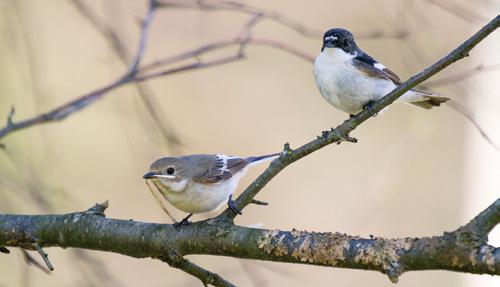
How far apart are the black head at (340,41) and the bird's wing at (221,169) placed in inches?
31.6

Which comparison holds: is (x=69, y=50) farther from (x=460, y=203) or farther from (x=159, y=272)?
(x=460, y=203)

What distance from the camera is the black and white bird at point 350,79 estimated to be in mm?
3537

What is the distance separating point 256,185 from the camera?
2689 mm

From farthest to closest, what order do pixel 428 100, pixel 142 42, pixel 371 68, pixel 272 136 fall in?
pixel 272 136, pixel 428 100, pixel 371 68, pixel 142 42

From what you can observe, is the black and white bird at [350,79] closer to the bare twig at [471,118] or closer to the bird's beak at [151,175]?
the bare twig at [471,118]

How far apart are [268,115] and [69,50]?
1810 millimetres

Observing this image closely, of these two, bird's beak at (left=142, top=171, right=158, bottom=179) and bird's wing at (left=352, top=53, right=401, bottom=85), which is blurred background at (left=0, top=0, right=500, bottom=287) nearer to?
bird's wing at (left=352, top=53, right=401, bottom=85)

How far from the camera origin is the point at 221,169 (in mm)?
3955

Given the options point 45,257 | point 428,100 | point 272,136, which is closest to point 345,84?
point 428,100

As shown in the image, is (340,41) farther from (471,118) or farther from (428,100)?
(471,118)

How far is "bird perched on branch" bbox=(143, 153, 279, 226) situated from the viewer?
3.71 m

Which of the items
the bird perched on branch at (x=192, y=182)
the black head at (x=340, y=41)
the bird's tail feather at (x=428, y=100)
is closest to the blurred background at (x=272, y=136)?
the bird's tail feather at (x=428, y=100)

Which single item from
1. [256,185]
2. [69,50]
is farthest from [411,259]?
[69,50]

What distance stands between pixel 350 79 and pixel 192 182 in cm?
95
